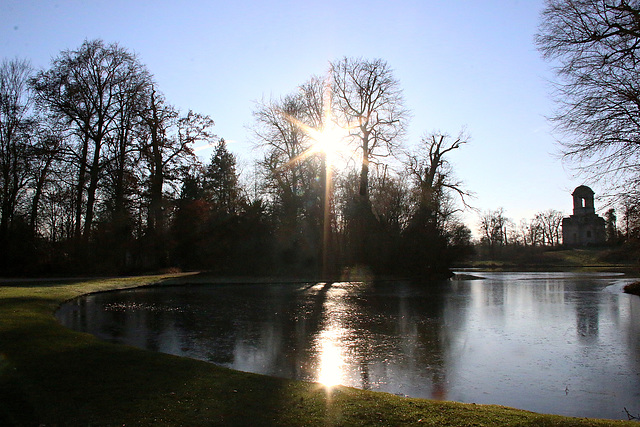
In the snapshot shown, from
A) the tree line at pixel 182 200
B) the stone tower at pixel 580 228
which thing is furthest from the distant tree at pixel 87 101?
the stone tower at pixel 580 228

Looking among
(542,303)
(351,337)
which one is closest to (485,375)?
(351,337)

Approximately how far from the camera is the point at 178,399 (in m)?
5.65

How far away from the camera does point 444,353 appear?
31.2 feet

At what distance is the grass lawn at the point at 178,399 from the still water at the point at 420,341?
117 centimetres

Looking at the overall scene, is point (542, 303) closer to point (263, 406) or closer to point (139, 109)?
point (263, 406)

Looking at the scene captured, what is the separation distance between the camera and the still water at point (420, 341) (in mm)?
7152

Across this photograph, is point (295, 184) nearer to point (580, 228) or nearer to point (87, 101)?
point (87, 101)

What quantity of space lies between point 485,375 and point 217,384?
427 centimetres

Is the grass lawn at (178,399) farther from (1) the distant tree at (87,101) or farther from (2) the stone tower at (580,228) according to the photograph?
(2) the stone tower at (580,228)

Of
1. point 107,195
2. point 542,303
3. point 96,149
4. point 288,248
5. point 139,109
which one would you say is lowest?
point 542,303

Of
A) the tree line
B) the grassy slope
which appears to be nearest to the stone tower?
the grassy slope

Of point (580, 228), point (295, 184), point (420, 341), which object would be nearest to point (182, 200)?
point (295, 184)

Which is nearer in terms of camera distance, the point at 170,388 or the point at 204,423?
the point at 204,423

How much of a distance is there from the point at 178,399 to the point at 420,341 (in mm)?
6382
